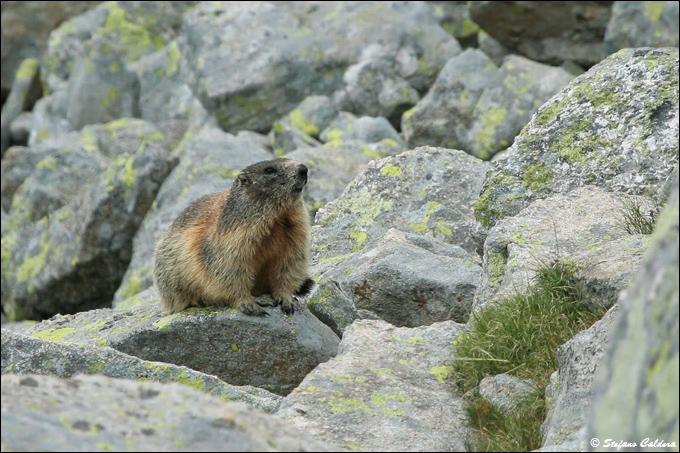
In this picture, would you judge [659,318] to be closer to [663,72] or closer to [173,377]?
[173,377]

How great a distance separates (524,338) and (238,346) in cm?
251

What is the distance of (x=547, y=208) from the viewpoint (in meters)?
7.31

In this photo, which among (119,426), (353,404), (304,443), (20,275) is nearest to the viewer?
(119,426)

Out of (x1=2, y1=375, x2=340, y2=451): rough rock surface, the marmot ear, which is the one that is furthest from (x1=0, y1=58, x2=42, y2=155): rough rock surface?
(x1=2, y1=375, x2=340, y2=451): rough rock surface

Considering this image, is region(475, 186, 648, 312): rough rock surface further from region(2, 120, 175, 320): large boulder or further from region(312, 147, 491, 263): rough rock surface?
region(2, 120, 175, 320): large boulder

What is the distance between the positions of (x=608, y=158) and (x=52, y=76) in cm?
1990

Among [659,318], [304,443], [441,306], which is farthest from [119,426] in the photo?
[441,306]

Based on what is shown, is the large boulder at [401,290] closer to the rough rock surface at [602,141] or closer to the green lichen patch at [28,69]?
the rough rock surface at [602,141]

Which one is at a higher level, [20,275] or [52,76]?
[52,76]

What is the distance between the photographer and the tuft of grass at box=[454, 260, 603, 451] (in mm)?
5223

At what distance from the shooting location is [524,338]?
569cm

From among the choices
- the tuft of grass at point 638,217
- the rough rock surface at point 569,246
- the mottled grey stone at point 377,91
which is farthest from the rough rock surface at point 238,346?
the mottled grey stone at point 377,91

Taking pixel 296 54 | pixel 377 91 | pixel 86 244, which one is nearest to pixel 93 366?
pixel 86 244

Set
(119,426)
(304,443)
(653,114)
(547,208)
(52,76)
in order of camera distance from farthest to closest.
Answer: (52,76) < (653,114) < (547,208) < (304,443) < (119,426)
